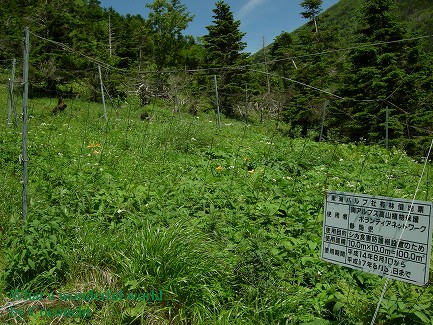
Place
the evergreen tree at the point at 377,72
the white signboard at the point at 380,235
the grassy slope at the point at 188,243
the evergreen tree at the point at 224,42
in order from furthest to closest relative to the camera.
→ the evergreen tree at the point at 224,42
the evergreen tree at the point at 377,72
the grassy slope at the point at 188,243
the white signboard at the point at 380,235

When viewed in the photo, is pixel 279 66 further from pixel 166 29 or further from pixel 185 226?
pixel 185 226

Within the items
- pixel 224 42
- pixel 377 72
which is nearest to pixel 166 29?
pixel 224 42

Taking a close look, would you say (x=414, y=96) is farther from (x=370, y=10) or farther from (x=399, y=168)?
(x=399, y=168)

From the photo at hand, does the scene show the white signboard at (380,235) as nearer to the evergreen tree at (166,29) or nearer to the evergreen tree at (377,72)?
the evergreen tree at (377,72)

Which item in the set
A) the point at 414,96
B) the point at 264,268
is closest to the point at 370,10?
the point at 414,96

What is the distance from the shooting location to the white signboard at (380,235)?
5.97 feet

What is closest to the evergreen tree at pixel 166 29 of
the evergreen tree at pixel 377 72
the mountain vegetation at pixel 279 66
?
the mountain vegetation at pixel 279 66

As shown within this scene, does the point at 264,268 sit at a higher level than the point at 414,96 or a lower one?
lower

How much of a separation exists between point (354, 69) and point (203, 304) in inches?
513

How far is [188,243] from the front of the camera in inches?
109

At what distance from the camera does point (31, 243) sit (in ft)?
8.61

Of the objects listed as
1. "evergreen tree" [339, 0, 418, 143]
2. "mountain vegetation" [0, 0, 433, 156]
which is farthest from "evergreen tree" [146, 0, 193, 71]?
"evergreen tree" [339, 0, 418, 143]

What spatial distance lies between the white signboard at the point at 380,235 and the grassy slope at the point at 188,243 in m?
0.24

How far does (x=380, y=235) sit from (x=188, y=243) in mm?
1403
